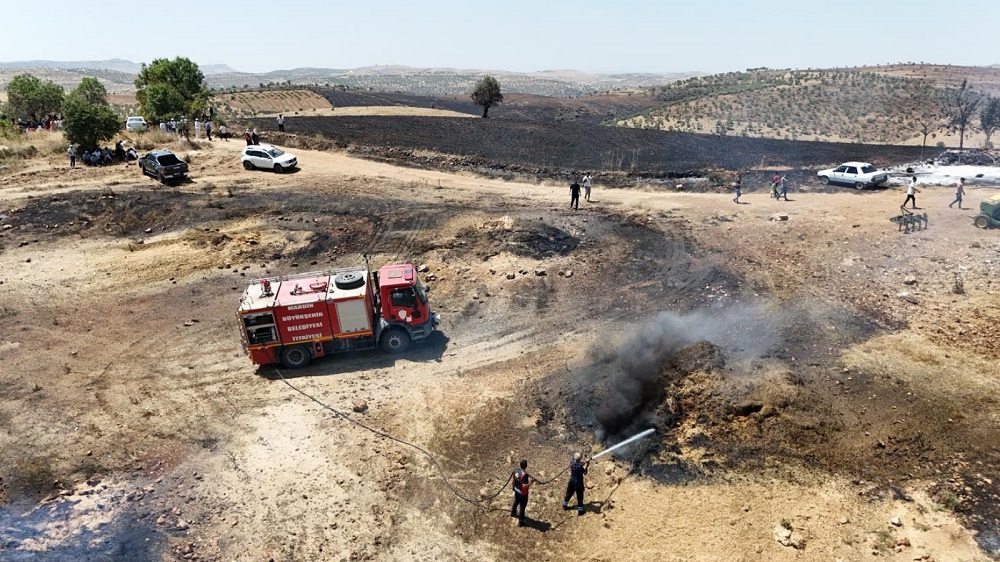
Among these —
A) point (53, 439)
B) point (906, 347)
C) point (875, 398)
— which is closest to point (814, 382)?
point (875, 398)

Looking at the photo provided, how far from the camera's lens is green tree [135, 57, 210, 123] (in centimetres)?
4650

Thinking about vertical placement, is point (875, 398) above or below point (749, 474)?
above

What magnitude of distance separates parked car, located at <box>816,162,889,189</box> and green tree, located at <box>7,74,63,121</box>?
6675cm

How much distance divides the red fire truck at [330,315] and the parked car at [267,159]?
20778 millimetres

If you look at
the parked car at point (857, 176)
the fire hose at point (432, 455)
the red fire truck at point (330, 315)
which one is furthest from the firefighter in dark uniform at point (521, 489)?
the parked car at point (857, 176)

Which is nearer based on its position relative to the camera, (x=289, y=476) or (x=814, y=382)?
(x=289, y=476)

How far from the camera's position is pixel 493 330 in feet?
66.2

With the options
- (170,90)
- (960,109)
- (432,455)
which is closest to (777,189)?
(960,109)

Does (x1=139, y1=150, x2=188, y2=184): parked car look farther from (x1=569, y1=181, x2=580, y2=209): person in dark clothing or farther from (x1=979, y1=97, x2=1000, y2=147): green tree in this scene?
(x1=979, y1=97, x2=1000, y2=147): green tree

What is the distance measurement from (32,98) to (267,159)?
3467 centimetres

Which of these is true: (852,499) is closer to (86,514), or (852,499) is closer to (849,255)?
(849,255)

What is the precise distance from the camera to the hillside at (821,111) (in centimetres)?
5347

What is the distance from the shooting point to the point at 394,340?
18703 mm

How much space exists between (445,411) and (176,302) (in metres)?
13.5
